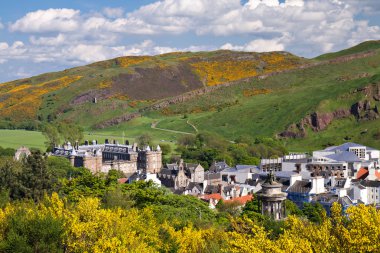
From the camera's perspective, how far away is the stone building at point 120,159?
134m

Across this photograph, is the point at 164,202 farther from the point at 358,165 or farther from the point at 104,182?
the point at 358,165

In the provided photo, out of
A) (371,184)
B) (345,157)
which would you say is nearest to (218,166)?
(345,157)

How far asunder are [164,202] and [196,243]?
102ft

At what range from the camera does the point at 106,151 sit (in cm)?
15262

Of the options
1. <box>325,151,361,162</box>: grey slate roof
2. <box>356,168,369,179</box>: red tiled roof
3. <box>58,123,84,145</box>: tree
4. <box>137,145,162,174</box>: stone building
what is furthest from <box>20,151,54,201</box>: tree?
<box>58,123,84,145</box>: tree

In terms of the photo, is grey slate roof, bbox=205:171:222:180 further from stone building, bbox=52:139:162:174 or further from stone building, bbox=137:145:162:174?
stone building, bbox=137:145:162:174

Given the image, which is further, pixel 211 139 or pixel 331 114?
pixel 331 114

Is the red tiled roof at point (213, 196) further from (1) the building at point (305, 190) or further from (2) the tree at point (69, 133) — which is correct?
(2) the tree at point (69, 133)

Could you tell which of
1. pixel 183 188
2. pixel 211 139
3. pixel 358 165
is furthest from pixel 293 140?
pixel 183 188

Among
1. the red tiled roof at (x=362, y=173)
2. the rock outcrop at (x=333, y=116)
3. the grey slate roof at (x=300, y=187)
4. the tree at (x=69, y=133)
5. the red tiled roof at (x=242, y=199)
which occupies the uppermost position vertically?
the rock outcrop at (x=333, y=116)

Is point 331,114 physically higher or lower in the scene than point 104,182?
higher

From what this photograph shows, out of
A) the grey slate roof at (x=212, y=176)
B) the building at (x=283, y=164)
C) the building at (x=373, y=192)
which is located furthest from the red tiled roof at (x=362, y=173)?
the grey slate roof at (x=212, y=176)

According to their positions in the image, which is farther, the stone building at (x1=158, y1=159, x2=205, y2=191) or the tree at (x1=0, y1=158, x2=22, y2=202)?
the stone building at (x1=158, y1=159, x2=205, y2=191)

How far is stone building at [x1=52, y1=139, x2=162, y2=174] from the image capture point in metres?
134
